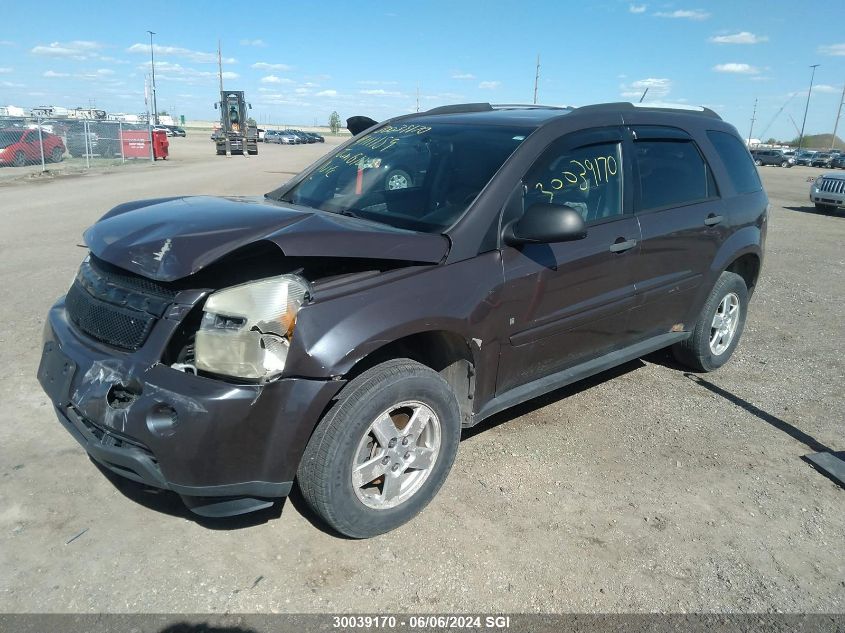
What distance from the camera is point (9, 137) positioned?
23.5m

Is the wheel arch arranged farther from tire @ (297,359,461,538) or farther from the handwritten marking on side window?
the handwritten marking on side window

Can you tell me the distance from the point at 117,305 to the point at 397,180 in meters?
1.70

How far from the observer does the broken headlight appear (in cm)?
249

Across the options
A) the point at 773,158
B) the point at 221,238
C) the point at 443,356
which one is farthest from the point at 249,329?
the point at 773,158

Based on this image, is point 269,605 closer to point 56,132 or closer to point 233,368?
point 233,368

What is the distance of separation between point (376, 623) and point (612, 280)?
231 cm

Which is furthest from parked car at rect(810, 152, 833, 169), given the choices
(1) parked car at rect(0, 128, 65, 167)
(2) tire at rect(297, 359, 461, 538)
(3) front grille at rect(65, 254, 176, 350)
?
(3) front grille at rect(65, 254, 176, 350)

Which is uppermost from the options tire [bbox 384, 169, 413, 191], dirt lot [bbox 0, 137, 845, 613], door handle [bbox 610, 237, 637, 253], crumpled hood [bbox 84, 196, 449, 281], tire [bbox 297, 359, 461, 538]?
tire [bbox 384, 169, 413, 191]

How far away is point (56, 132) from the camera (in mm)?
25844

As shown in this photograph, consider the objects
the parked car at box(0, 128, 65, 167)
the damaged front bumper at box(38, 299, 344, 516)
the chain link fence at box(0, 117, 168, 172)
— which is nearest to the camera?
the damaged front bumper at box(38, 299, 344, 516)

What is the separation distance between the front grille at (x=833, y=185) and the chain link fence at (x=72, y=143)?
2384 centimetres

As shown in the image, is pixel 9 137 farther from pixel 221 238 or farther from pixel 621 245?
pixel 621 245

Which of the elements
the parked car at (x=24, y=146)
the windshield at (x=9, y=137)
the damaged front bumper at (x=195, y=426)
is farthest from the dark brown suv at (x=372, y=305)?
the windshield at (x=9, y=137)

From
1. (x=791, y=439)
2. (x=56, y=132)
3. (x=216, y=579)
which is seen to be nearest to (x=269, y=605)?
(x=216, y=579)
